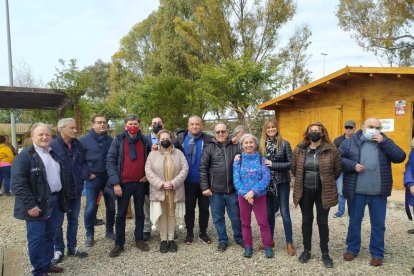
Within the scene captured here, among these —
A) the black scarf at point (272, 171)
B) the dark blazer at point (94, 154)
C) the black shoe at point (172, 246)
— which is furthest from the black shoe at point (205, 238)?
the dark blazer at point (94, 154)

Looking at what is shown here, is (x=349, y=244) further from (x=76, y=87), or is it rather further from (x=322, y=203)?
(x=76, y=87)

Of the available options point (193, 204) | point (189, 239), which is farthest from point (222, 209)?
point (189, 239)

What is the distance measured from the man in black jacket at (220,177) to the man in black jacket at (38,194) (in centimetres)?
199

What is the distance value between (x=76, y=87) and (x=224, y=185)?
23.3 ft

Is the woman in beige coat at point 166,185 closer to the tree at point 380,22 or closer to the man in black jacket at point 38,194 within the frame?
the man in black jacket at point 38,194

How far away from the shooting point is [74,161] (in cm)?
460

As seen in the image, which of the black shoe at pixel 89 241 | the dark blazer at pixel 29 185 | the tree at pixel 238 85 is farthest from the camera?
the tree at pixel 238 85

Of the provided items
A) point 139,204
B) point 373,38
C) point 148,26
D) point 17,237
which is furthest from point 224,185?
point 148,26

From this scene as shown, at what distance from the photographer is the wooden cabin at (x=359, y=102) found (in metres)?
8.21

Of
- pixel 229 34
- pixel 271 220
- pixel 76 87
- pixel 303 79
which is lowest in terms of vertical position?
pixel 271 220

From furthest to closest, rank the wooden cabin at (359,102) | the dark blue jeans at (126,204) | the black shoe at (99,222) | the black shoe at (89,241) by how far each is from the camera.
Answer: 1. the wooden cabin at (359,102)
2. the black shoe at (99,222)
3. the black shoe at (89,241)
4. the dark blue jeans at (126,204)

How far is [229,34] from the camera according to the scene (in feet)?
71.1

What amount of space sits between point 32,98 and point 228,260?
358 inches

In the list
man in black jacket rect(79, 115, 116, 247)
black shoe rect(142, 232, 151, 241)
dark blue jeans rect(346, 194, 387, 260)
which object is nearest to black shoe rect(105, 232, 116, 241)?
man in black jacket rect(79, 115, 116, 247)
